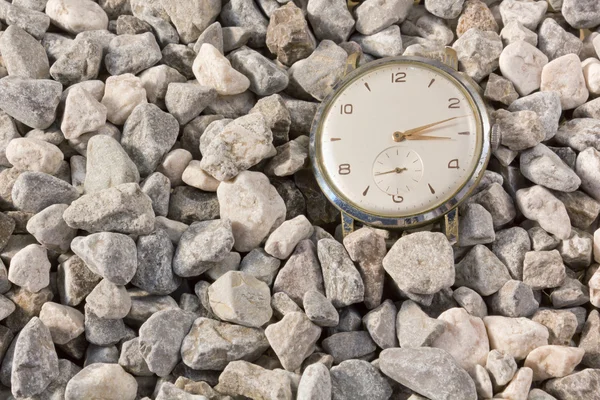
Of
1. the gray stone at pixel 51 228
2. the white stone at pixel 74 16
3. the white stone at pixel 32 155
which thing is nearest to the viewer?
the gray stone at pixel 51 228

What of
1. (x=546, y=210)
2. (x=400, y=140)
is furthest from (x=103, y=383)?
(x=546, y=210)

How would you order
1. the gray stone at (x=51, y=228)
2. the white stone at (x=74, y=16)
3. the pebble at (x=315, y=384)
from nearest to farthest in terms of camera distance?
the pebble at (x=315, y=384), the gray stone at (x=51, y=228), the white stone at (x=74, y=16)

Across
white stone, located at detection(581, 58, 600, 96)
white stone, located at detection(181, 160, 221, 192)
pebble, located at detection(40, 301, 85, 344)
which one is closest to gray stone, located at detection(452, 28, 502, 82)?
white stone, located at detection(581, 58, 600, 96)

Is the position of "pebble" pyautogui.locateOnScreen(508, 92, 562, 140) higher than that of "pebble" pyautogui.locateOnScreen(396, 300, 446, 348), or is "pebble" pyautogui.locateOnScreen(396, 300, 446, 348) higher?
"pebble" pyautogui.locateOnScreen(508, 92, 562, 140)

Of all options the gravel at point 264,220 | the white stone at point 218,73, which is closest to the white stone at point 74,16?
the gravel at point 264,220

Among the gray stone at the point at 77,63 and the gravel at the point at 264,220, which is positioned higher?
the gray stone at the point at 77,63

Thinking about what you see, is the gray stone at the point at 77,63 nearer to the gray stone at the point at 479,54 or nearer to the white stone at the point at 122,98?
the white stone at the point at 122,98

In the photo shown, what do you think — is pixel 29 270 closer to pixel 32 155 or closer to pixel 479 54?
pixel 32 155

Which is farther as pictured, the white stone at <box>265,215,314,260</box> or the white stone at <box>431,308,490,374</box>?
the white stone at <box>265,215,314,260</box>

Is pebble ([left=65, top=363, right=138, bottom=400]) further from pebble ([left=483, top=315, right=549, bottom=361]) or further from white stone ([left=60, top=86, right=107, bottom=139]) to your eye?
pebble ([left=483, top=315, right=549, bottom=361])
